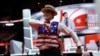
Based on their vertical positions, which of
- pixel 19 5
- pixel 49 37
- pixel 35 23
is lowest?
pixel 49 37

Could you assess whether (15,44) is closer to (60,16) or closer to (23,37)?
(23,37)

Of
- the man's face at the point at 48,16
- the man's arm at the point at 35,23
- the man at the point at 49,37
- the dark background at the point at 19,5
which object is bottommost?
the man at the point at 49,37

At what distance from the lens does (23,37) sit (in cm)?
707

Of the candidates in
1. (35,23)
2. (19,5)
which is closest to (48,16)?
(35,23)

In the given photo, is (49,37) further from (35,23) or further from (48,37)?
(35,23)

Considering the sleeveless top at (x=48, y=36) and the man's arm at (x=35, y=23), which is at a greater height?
the man's arm at (x=35, y=23)

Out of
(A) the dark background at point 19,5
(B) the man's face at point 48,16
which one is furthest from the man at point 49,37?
(A) the dark background at point 19,5

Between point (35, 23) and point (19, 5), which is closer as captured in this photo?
point (35, 23)

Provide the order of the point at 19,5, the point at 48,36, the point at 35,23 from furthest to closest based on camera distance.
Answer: the point at 19,5 → the point at 35,23 → the point at 48,36

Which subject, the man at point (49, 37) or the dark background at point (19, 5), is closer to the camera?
the man at point (49, 37)

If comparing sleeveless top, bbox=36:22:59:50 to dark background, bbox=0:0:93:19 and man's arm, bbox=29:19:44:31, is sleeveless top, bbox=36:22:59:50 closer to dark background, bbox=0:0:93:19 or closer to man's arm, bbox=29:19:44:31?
man's arm, bbox=29:19:44:31

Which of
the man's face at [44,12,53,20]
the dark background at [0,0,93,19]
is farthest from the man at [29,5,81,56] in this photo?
the dark background at [0,0,93,19]

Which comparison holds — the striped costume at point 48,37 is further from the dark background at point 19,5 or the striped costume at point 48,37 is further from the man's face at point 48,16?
the dark background at point 19,5

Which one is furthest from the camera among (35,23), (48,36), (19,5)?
(19,5)
